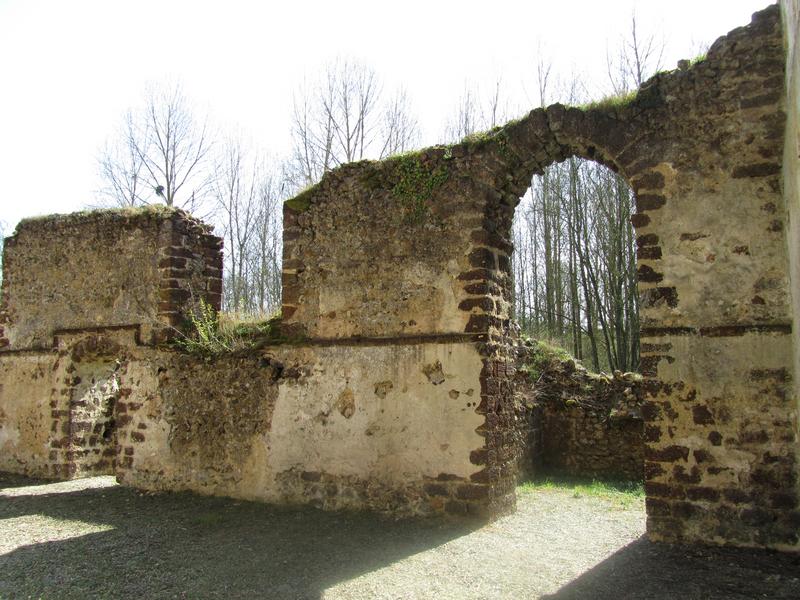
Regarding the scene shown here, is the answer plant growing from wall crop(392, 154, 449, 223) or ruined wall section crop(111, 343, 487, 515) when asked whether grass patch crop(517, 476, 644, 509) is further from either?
plant growing from wall crop(392, 154, 449, 223)

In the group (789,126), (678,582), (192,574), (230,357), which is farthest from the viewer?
(230,357)

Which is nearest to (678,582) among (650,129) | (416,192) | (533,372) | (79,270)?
(650,129)

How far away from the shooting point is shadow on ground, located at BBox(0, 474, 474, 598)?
4.64m

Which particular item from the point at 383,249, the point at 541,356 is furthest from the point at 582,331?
the point at 383,249

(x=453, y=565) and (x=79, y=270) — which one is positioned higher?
(x=79, y=270)

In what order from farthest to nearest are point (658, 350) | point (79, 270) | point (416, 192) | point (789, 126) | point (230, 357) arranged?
1. point (79, 270)
2. point (230, 357)
3. point (416, 192)
4. point (658, 350)
5. point (789, 126)

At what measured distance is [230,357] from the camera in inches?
296

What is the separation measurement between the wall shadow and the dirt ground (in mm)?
14

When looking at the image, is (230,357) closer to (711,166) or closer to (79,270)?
(79,270)

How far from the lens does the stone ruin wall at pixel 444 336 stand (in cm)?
503

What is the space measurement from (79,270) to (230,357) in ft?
11.2

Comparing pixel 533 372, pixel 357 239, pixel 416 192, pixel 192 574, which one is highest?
pixel 416 192

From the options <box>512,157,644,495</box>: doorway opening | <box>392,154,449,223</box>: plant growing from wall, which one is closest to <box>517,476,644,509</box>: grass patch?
<box>512,157,644,495</box>: doorway opening

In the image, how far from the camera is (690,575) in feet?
14.5
